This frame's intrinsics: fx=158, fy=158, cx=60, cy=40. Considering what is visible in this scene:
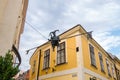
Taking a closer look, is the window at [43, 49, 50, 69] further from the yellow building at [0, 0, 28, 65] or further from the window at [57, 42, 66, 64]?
the yellow building at [0, 0, 28, 65]

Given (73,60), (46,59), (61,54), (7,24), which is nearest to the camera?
(7,24)

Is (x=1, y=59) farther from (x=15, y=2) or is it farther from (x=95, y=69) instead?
(x=95, y=69)

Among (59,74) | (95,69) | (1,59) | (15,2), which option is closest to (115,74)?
(95,69)

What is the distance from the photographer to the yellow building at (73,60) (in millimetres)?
10906

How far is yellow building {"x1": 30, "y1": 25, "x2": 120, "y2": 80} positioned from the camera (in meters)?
10.9

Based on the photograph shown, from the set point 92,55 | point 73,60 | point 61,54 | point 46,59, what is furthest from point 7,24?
point 92,55

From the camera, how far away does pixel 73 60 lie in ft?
36.9

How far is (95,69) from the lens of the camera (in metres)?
12.5

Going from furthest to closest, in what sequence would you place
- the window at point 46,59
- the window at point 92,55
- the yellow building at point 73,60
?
the window at point 46,59 → the window at point 92,55 → the yellow building at point 73,60

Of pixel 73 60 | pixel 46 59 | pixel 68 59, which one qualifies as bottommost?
pixel 73 60

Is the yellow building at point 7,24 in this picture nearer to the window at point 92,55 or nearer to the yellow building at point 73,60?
the yellow building at point 73,60

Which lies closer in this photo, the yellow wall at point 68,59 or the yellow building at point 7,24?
the yellow building at point 7,24

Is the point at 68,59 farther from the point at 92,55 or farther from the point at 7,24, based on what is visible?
the point at 7,24

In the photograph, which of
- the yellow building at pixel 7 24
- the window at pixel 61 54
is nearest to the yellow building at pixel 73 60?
the window at pixel 61 54
